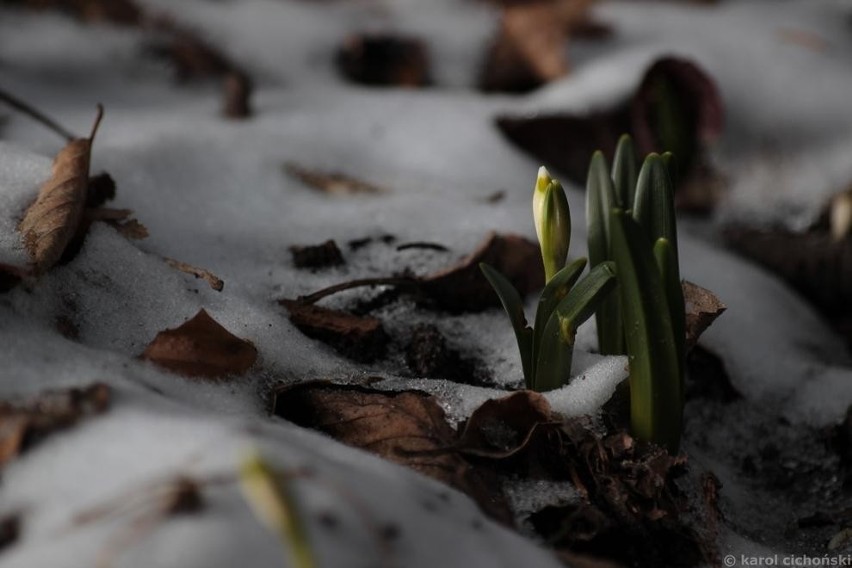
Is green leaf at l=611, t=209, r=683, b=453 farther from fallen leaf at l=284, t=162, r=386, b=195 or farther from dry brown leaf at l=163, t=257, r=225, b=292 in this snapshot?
fallen leaf at l=284, t=162, r=386, b=195

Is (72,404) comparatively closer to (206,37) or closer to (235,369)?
(235,369)

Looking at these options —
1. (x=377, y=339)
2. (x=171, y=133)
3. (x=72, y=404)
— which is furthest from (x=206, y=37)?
(x=72, y=404)

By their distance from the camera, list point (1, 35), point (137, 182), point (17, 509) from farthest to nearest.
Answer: point (1, 35), point (137, 182), point (17, 509)

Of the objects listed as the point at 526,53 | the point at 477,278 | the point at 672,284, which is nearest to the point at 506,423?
the point at 672,284

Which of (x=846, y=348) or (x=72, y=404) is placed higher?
(x=72, y=404)

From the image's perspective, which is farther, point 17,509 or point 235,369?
point 235,369

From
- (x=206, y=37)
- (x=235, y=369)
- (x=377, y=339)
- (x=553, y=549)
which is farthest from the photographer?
(x=206, y=37)

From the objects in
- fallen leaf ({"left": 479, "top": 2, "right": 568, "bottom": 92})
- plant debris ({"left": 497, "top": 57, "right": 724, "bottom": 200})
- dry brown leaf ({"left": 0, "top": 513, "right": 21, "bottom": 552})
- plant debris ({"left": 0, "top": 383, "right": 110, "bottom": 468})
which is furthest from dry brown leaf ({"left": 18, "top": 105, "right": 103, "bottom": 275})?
fallen leaf ({"left": 479, "top": 2, "right": 568, "bottom": 92})
